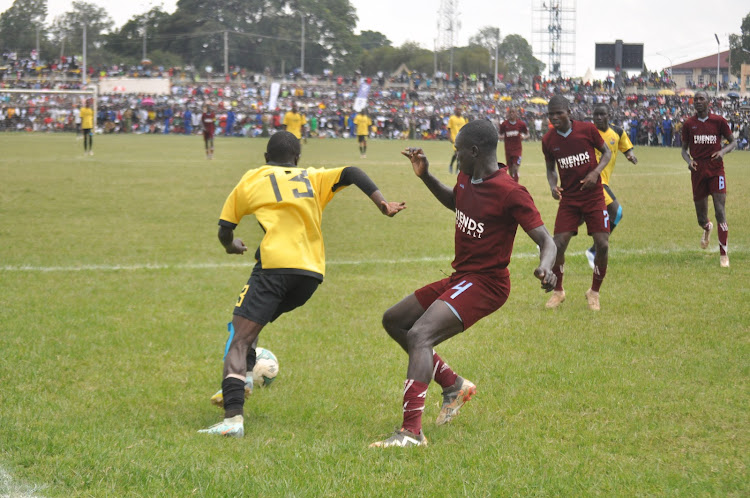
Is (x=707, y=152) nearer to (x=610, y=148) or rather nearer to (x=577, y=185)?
(x=610, y=148)

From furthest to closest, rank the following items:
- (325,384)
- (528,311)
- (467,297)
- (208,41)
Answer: (208,41), (528,311), (325,384), (467,297)

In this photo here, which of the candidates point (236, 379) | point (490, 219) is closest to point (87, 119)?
point (236, 379)

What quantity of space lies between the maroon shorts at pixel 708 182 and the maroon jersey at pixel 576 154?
322cm

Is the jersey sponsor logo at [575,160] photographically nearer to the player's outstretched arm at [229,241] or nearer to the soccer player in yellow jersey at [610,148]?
the soccer player in yellow jersey at [610,148]

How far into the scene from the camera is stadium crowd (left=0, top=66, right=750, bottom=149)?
5062 centimetres

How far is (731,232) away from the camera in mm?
14523

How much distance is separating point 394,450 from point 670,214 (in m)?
13.7

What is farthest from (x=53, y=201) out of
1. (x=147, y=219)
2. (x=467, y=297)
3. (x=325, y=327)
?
(x=467, y=297)

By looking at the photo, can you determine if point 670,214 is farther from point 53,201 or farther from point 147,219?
point 53,201

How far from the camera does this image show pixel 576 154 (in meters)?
9.45

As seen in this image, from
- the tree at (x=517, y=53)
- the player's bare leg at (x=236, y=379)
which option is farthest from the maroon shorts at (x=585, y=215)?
the tree at (x=517, y=53)

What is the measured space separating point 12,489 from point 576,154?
276 inches

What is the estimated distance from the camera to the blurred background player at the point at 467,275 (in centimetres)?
503

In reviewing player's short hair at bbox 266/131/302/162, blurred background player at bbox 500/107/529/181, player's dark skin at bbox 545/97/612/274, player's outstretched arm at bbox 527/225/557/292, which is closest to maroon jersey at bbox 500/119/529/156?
blurred background player at bbox 500/107/529/181
